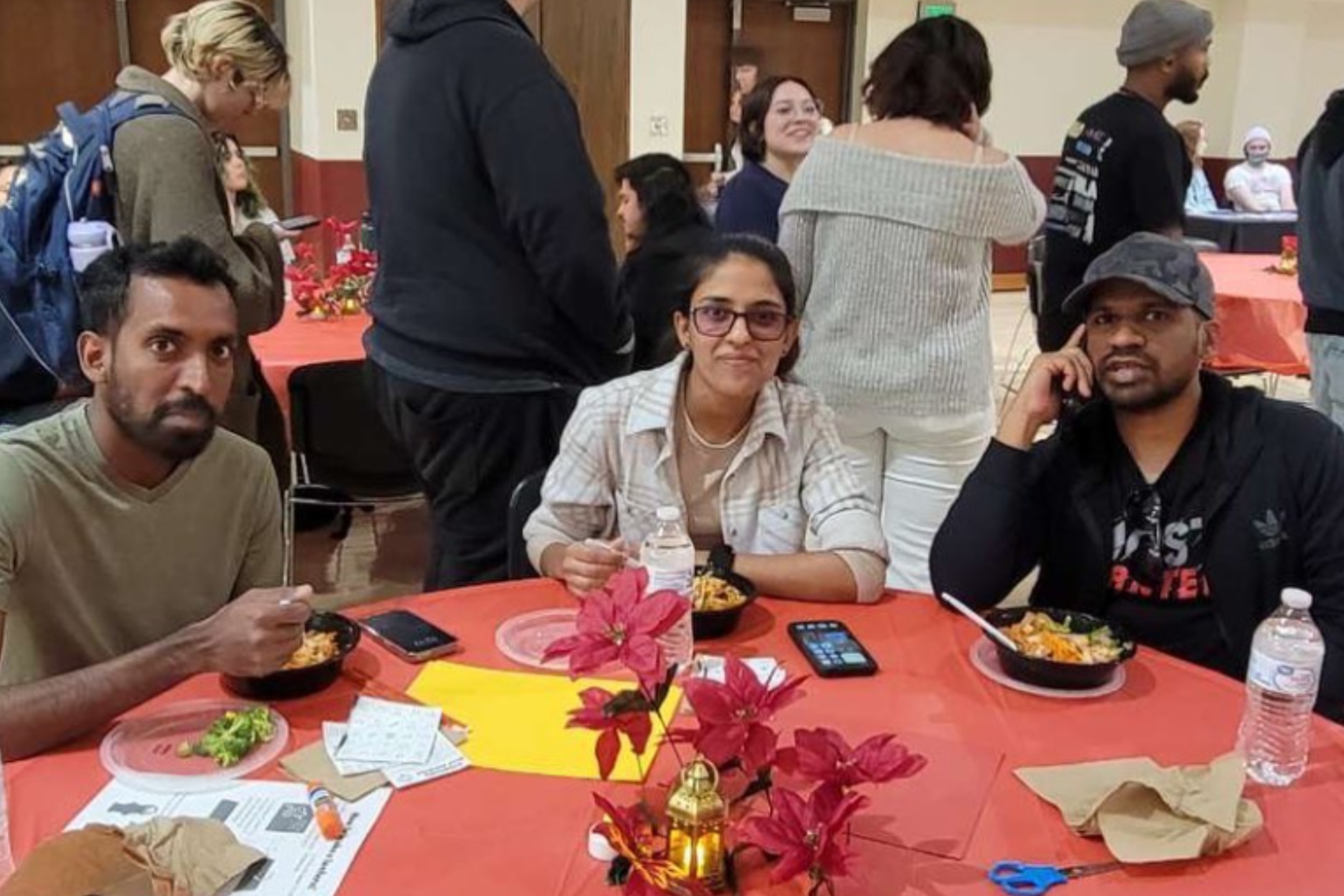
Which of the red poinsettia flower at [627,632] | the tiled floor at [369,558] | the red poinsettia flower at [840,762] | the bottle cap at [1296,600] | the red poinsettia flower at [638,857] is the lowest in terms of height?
the tiled floor at [369,558]

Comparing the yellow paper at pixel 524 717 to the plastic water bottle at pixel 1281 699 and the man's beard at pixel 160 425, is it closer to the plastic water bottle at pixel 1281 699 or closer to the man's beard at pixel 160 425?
the man's beard at pixel 160 425

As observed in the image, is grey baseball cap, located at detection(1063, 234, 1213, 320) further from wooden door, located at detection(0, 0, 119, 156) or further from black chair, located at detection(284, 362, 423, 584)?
wooden door, located at detection(0, 0, 119, 156)

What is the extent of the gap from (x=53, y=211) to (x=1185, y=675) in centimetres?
212

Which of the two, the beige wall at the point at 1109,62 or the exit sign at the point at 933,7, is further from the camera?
the beige wall at the point at 1109,62

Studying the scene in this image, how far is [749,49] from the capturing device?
8.65m

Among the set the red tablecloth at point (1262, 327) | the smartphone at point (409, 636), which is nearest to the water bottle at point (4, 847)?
the smartphone at point (409, 636)

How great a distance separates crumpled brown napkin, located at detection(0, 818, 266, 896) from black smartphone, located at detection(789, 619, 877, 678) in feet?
2.42

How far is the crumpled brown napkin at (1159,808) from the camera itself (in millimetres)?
1235

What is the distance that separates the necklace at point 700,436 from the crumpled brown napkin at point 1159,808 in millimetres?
871

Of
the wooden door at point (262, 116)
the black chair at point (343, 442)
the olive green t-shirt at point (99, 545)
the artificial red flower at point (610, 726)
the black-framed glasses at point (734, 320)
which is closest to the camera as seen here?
the artificial red flower at point (610, 726)

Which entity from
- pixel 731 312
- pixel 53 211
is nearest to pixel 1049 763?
pixel 731 312

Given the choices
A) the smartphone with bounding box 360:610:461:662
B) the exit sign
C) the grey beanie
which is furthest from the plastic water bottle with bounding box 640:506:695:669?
the exit sign

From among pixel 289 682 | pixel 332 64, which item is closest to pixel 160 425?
pixel 289 682

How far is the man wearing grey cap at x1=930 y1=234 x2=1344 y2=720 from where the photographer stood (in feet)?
6.03
